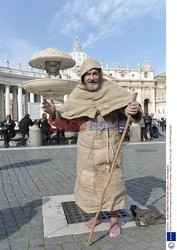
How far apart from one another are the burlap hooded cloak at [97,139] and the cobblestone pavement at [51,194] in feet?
1.46

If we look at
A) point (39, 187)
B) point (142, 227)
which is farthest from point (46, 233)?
point (39, 187)

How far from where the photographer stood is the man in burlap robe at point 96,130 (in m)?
3.14

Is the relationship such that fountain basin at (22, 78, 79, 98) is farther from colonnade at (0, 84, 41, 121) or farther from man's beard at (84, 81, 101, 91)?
colonnade at (0, 84, 41, 121)

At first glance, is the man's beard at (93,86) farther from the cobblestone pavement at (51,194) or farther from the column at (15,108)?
the column at (15,108)

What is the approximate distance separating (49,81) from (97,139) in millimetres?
11137

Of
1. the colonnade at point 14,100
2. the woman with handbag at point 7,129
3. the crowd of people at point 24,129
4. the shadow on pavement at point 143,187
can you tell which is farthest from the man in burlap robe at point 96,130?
the colonnade at point 14,100

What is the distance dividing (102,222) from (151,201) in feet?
4.25

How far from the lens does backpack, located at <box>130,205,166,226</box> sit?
353cm

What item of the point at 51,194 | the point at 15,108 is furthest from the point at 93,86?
the point at 15,108

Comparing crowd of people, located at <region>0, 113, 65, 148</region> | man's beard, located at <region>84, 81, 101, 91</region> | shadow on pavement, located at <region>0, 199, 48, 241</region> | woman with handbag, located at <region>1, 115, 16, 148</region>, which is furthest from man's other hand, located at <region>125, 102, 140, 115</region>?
woman with handbag, located at <region>1, 115, 16, 148</region>

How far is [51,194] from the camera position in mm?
5039

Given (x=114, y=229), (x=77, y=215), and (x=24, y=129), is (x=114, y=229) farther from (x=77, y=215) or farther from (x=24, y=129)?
(x=24, y=129)

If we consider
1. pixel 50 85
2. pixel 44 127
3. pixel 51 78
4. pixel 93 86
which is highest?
pixel 51 78

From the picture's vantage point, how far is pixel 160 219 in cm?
361
